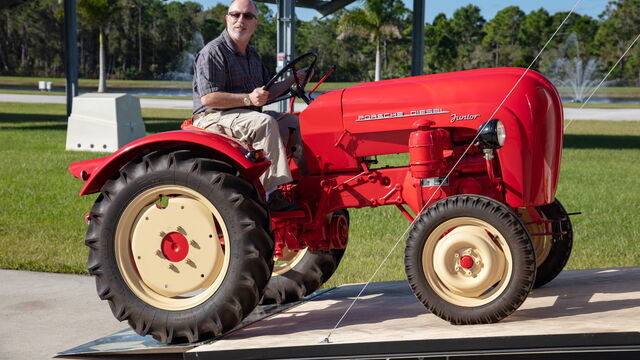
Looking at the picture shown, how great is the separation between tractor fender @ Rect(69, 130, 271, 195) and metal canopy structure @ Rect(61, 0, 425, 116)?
42.9 ft

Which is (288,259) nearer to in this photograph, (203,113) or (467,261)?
(203,113)

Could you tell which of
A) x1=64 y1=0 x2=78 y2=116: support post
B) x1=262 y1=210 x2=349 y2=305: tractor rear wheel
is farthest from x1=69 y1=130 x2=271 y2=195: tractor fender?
x1=64 y1=0 x2=78 y2=116: support post

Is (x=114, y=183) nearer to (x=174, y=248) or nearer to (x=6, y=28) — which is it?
(x=174, y=248)

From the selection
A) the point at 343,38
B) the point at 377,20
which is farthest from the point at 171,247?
the point at 343,38

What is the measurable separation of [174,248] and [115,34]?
202ft

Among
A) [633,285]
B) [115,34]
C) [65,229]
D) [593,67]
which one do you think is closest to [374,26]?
[593,67]

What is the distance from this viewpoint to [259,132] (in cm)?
444

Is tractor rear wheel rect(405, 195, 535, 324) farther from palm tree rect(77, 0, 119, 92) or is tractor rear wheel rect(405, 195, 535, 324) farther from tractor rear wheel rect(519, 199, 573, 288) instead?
palm tree rect(77, 0, 119, 92)

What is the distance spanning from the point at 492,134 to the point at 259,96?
1.18 metres

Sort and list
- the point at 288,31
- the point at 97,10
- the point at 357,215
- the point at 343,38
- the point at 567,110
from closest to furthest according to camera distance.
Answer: the point at 357,215, the point at 288,31, the point at 567,110, the point at 97,10, the point at 343,38

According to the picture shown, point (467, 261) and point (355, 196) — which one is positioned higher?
point (355, 196)

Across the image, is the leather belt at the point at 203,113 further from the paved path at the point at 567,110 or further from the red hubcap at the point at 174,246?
the paved path at the point at 567,110

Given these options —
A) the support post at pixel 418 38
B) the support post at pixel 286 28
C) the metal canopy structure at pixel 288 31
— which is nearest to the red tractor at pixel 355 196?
the metal canopy structure at pixel 288 31

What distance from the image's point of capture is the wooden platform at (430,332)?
11.8 feet
